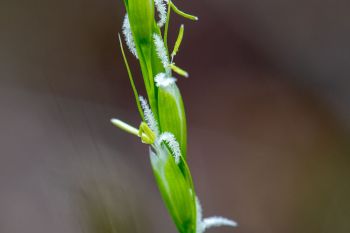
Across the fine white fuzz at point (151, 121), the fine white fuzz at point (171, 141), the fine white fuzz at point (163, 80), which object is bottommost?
the fine white fuzz at point (171, 141)

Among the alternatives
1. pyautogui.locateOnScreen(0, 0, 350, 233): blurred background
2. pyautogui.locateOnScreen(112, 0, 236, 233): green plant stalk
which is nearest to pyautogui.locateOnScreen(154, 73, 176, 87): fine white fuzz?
pyautogui.locateOnScreen(112, 0, 236, 233): green plant stalk

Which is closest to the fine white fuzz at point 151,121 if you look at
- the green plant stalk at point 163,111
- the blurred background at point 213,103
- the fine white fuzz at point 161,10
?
the green plant stalk at point 163,111

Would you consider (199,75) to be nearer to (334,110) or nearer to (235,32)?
(235,32)

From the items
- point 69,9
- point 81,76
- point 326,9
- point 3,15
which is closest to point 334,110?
point 326,9

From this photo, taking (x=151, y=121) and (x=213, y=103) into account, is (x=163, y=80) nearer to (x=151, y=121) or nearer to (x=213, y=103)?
(x=151, y=121)

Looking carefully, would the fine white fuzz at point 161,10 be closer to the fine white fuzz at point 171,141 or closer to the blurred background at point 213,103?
the fine white fuzz at point 171,141

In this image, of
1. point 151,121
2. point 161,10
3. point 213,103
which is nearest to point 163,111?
point 151,121
